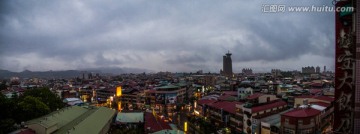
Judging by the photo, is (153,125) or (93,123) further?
(153,125)

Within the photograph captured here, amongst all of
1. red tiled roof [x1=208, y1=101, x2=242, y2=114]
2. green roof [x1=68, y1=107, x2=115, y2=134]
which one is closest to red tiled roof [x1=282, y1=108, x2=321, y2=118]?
red tiled roof [x1=208, y1=101, x2=242, y2=114]

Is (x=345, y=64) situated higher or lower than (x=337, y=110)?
higher

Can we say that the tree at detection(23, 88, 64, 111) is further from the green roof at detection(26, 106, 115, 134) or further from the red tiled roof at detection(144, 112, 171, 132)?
the red tiled roof at detection(144, 112, 171, 132)

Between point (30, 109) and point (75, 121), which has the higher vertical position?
point (30, 109)

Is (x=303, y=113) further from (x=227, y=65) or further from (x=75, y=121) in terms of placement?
(x=227, y=65)

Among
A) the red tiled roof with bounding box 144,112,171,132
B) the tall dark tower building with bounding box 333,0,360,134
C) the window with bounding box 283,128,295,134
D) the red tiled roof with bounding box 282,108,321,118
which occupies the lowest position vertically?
the red tiled roof with bounding box 144,112,171,132

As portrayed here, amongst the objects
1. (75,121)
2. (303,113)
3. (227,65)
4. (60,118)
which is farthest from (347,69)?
(227,65)

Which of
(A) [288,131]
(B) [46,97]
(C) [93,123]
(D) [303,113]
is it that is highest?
(D) [303,113]

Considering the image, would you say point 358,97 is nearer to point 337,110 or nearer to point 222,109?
point 337,110

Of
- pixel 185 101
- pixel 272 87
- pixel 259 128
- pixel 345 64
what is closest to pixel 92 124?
pixel 259 128
